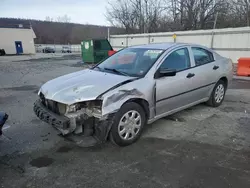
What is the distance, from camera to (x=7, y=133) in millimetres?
3785

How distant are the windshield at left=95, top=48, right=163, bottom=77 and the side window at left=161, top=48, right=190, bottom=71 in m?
0.21

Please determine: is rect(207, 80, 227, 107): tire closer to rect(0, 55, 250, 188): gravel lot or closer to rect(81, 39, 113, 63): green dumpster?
rect(0, 55, 250, 188): gravel lot

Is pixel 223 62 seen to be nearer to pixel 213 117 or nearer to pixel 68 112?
pixel 213 117

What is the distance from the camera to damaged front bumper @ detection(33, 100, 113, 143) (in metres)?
2.87

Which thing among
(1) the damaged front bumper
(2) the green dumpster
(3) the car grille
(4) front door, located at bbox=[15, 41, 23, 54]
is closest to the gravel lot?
(1) the damaged front bumper

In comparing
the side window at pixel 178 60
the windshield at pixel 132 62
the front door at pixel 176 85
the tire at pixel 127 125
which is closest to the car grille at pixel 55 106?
the tire at pixel 127 125

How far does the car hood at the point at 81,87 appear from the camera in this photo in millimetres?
2916

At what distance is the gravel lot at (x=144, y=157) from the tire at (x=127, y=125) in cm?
15

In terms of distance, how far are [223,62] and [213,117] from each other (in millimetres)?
1488

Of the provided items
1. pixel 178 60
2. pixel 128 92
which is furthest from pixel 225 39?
pixel 128 92

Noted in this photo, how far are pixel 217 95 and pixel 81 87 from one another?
350cm

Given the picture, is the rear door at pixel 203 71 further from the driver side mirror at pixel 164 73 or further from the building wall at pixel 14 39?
the building wall at pixel 14 39

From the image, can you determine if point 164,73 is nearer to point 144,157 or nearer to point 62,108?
point 144,157

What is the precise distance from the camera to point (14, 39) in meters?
35.6
